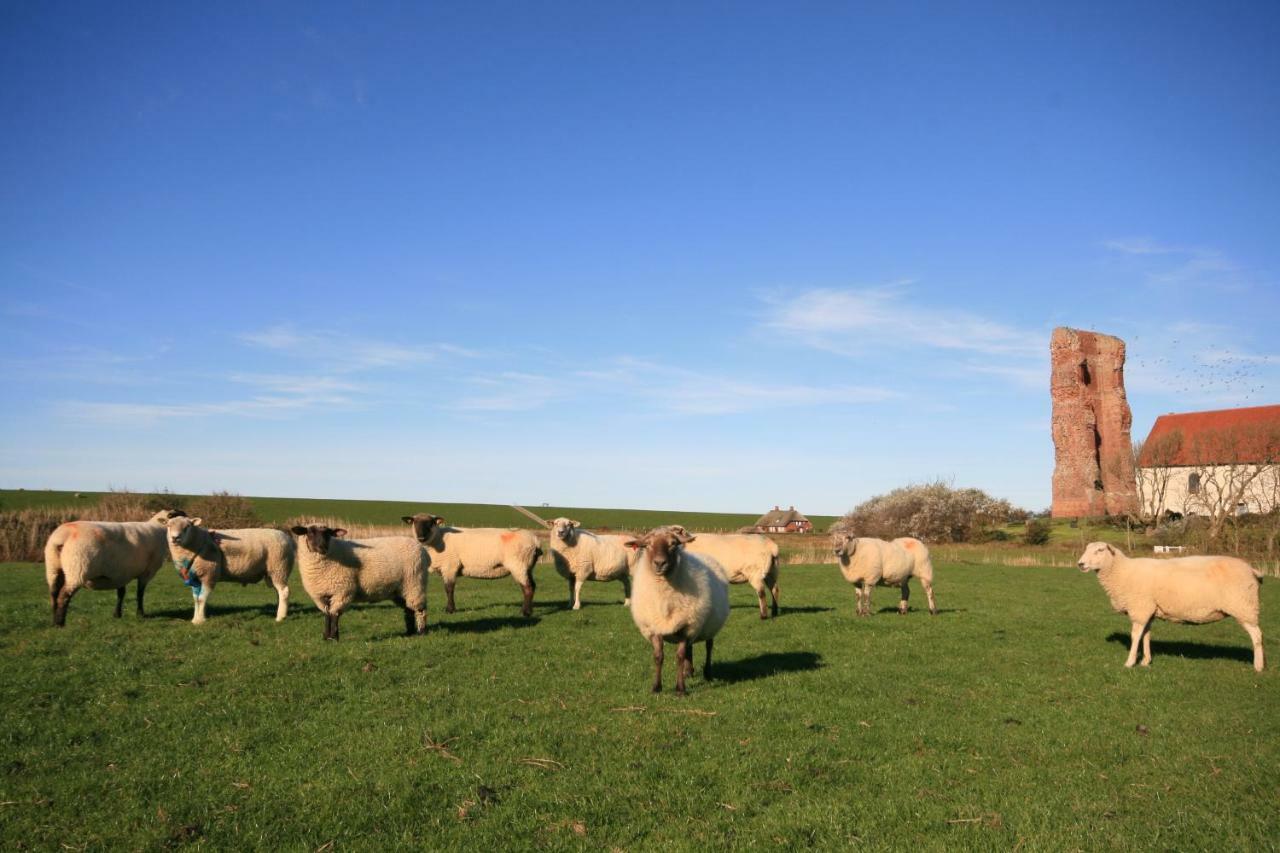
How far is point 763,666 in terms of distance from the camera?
1241 cm

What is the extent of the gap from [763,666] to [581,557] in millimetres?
7782

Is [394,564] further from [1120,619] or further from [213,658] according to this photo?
[1120,619]

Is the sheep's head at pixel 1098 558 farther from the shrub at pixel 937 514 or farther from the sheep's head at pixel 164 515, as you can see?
the shrub at pixel 937 514

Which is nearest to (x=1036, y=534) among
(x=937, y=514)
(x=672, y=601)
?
(x=937, y=514)

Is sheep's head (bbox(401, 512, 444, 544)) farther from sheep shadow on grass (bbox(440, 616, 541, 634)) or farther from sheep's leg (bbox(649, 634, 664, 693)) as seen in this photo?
sheep's leg (bbox(649, 634, 664, 693))

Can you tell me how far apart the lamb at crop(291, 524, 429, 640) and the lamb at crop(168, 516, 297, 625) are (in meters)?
2.97

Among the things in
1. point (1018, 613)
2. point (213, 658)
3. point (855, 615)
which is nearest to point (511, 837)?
point (213, 658)

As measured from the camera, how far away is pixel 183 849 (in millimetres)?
5871

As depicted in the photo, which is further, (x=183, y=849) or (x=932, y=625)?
(x=932, y=625)

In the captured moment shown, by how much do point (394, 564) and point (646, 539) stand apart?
547cm

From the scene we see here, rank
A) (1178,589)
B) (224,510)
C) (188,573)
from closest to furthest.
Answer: (1178,589) → (188,573) → (224,510)

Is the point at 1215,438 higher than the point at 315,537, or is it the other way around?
the point at 1215,438

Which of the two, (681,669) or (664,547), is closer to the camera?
(681,669)

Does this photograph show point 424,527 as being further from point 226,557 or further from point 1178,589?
point 1178,589
